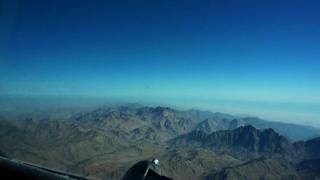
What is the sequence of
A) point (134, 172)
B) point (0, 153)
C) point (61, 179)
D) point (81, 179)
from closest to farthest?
point (61, 179), point (81, 179), point (134, 172), point (0, 153)

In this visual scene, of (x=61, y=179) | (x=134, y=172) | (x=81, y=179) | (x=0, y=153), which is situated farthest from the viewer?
(x=0, y=153)

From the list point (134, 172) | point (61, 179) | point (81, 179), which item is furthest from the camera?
point (134, 172)

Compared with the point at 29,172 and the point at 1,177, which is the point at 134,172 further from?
the point at 1,177

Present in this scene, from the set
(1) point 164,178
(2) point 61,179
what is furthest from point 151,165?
(2) point 61,179

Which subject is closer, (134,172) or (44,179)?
(44,179)

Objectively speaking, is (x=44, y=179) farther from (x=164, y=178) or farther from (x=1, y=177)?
(x=164, y=178)

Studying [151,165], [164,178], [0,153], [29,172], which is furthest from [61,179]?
[0,153]

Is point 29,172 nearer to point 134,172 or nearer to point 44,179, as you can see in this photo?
point 44,179

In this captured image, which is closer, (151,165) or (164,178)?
(164,178)
